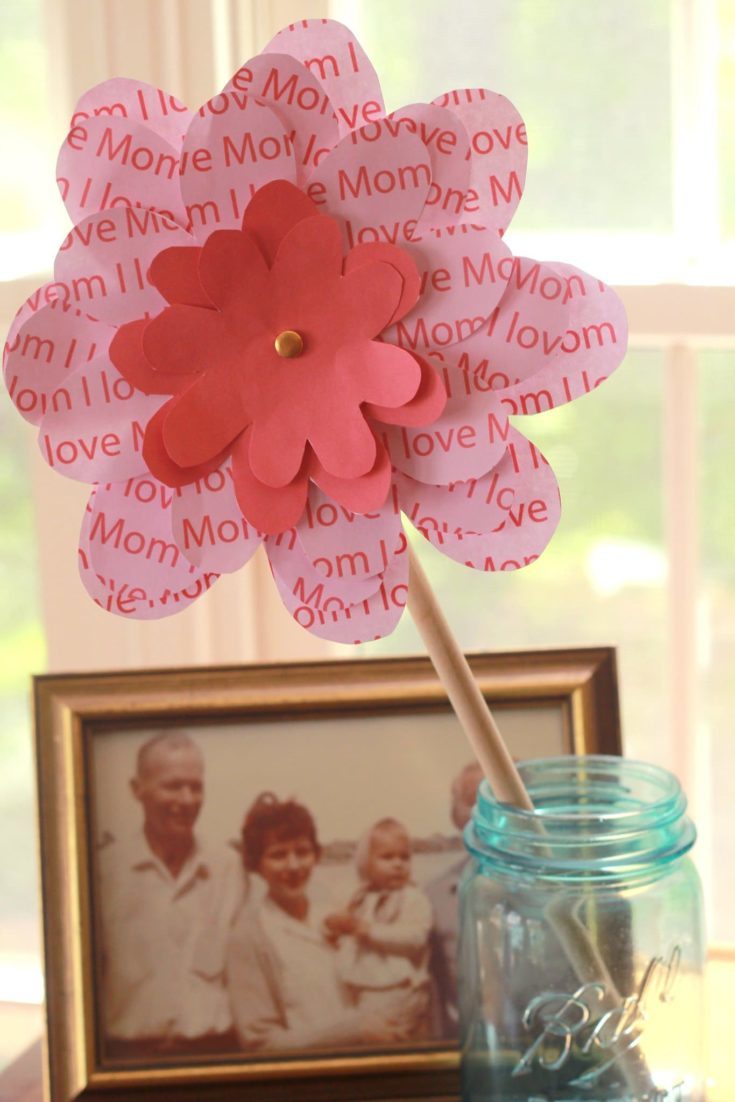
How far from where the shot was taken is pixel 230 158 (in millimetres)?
558

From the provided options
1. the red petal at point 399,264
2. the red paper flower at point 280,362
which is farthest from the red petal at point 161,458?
the red petal at point 399,264

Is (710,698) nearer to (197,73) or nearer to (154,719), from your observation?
(154,719)

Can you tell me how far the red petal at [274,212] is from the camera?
1.82ft

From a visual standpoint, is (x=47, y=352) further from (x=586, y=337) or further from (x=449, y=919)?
(x=449, y=919)

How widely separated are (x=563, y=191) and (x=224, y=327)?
49 centimetres

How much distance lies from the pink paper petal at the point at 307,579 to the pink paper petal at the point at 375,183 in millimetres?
140

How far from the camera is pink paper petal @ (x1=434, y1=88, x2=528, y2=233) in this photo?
1.82ft

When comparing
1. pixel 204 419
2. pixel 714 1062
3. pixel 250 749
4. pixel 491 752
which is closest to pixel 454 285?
pixel 204 419

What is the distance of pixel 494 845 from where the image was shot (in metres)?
0.67

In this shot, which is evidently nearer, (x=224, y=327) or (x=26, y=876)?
(x=224, y=327)

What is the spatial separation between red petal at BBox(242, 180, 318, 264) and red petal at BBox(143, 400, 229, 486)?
0.28ft

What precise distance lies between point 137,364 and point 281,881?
A: 347 millimetres

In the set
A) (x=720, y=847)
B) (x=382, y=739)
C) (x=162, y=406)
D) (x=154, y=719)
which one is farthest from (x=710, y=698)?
(x=162, y=406)

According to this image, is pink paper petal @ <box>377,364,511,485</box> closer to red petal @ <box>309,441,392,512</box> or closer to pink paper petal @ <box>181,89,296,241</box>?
red petal @ <box>309,441,392,512</box>
